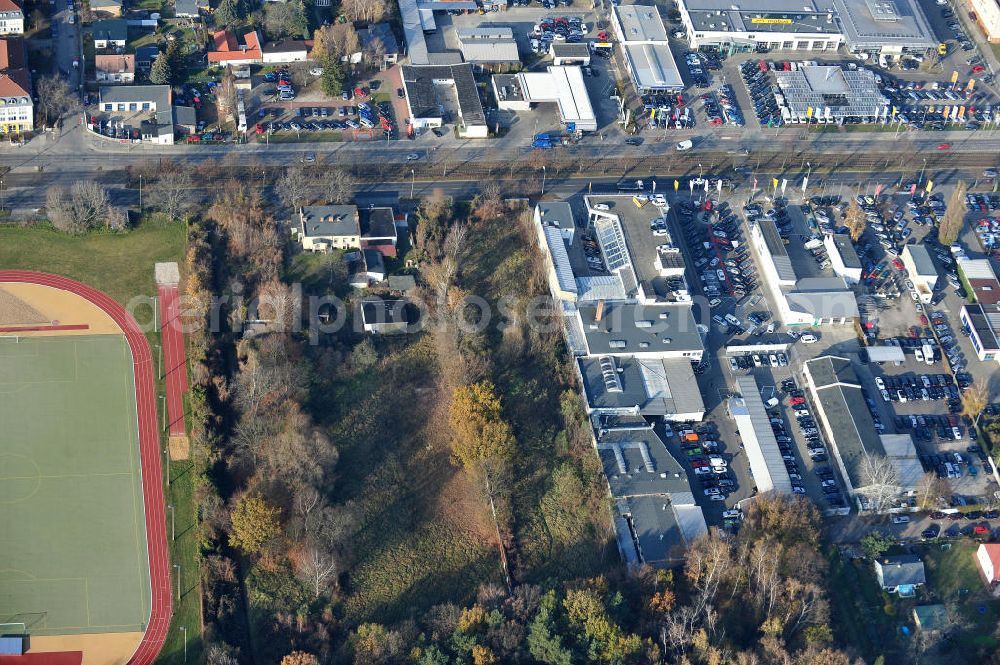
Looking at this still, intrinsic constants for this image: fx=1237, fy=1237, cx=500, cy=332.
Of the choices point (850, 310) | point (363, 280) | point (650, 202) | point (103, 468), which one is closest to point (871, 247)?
point (850, 310)

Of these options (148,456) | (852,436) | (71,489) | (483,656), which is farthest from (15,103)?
(852,436)

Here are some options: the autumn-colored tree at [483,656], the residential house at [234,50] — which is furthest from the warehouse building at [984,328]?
the residential house at [234,50]

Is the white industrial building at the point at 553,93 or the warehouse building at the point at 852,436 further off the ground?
the white industrial building at the point at 553,93

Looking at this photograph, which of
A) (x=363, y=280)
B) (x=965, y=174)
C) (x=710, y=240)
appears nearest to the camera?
(x=363, y=280)

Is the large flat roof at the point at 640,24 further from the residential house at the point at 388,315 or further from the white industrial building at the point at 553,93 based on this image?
the residential house at the point at 388,315

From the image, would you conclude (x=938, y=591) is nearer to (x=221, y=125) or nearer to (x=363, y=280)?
(x=363, y=280)

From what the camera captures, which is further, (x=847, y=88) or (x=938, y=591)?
(x=847, y=88)
